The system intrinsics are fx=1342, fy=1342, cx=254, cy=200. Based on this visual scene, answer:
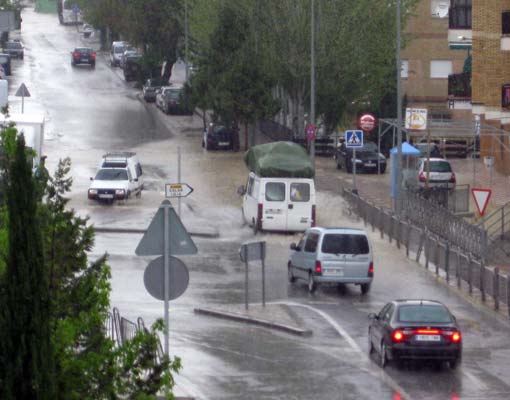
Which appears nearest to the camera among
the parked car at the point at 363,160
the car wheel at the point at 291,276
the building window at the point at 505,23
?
the car wheel at the point at 291,276

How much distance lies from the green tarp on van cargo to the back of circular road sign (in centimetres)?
2502

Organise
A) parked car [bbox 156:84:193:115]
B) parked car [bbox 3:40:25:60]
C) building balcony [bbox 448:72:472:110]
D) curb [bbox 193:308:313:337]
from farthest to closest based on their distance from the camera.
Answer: parked car [bbox 3:40:25:60] < parked car [bbox 156:84:193:115] < building balcony [bbox 448:72:472:110] < curb [bbox 193:308:313:337]

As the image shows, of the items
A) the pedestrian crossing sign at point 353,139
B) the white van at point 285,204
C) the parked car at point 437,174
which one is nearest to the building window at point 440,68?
the parked car at point 437,174

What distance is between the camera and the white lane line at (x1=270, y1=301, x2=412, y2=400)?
20373 mm

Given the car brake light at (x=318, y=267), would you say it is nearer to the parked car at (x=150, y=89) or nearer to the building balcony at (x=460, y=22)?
the building balcony at (x=460, y=22)

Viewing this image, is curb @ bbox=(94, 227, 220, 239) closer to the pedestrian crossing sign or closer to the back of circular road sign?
the pedestrian crossing sign

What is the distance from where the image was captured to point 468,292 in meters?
31.4

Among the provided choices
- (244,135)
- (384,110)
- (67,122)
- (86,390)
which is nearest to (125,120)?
(67,122)

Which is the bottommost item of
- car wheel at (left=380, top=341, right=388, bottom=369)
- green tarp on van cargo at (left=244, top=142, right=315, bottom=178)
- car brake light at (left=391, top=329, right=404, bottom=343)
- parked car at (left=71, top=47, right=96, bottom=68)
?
car wheel at (left=380, top=341, right=388, bottom=369)

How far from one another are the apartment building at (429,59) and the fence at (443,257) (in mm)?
34009

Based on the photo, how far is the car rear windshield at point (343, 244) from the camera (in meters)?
30.9

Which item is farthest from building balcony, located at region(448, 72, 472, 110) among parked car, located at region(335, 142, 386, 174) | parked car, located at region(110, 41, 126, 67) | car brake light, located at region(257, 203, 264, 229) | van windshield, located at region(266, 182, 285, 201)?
parked car, located at region(110, 41, 126, 67)

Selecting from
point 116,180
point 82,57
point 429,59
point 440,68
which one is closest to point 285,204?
point 116,180

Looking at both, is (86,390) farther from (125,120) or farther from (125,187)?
(125,120)
